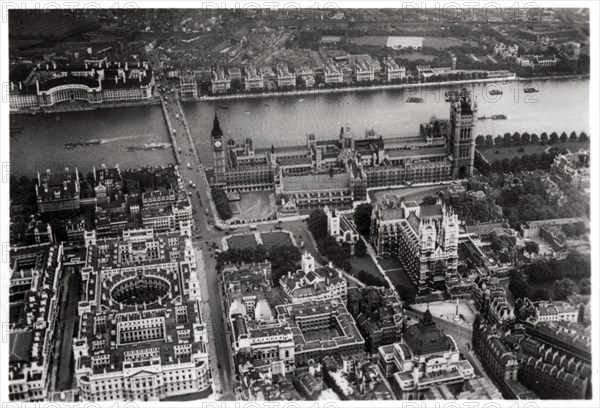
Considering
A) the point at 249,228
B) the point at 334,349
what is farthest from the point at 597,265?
the point at 249,228

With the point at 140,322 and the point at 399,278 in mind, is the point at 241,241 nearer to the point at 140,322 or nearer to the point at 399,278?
the point at 399,278

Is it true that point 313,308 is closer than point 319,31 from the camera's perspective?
Yes

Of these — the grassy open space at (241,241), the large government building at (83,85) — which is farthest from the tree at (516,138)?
the large government building at (83,85)

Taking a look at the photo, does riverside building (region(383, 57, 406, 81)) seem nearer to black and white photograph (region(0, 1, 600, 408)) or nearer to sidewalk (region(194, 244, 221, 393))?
black and white photograph (region(0, 1, 600, 408))

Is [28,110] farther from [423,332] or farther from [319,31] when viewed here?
[423,332]

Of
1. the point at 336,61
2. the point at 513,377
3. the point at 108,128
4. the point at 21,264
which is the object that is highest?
the point at 336,61

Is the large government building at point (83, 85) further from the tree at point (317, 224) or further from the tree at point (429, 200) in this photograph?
the tree at point (429, 200)
